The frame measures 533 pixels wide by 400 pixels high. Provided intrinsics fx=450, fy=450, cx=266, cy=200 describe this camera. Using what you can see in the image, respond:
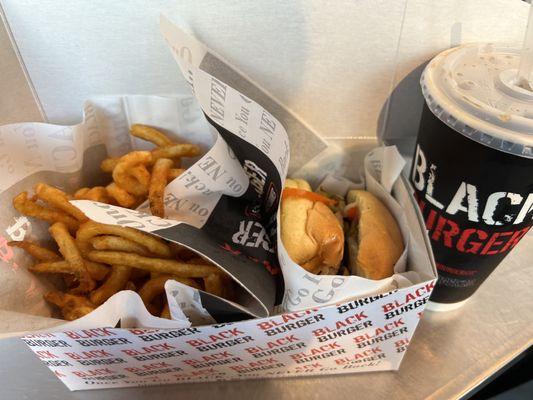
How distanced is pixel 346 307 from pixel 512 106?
1.19 ft

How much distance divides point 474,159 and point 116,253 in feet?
1.86

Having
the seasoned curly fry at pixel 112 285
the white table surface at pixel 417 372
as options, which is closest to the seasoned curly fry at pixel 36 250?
the seasoned curly fry at pixel 112 285

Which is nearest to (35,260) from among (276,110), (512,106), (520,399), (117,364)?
(117,364)

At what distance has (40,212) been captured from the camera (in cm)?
79

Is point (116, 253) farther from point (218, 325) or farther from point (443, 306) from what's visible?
point (443, 306)

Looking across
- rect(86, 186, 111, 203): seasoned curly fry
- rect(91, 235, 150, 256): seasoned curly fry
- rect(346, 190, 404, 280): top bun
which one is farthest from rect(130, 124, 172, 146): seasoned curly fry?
rect(346, 190, 404, 280): top bun

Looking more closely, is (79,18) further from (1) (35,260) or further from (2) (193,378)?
(2) (193,378)

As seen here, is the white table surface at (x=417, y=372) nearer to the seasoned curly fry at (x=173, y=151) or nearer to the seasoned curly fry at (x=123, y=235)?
the seasoned curly fry at (x=123, y=235)

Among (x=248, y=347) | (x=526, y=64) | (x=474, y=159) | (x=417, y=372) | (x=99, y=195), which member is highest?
(x=526, y=64)

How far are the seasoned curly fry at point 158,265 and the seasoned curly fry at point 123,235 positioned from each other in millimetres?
17

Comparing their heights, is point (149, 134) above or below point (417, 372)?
above

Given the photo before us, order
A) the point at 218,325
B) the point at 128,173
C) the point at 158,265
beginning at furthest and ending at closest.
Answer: the point at 128,173 → the point at 158,265 → the point at 218,325

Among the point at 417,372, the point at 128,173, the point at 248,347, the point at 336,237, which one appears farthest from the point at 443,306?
the point at 128,173

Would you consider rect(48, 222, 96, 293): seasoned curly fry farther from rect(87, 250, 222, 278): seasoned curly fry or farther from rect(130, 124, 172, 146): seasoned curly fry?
rect(130, 124, 172, 146): seasoned curly fry
